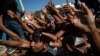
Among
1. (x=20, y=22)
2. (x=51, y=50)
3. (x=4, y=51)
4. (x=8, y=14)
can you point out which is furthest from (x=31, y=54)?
(x=8, y=14)

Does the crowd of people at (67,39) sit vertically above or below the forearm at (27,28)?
above

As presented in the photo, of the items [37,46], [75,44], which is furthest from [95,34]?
[37,46]

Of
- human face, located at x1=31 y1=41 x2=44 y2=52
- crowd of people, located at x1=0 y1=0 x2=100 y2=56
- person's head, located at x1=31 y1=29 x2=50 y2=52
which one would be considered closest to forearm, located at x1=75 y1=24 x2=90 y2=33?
crowd of people, located at x1=0 y1=0 x2=100 y2=56

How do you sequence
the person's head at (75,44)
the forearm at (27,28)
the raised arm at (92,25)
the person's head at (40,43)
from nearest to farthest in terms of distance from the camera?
the raised arm at (92,25) < the person's head at (75,44) < the person's head at (40,43) < the forearm at (27,28)

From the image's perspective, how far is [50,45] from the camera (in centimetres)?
337

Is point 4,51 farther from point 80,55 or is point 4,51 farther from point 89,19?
point 89,19

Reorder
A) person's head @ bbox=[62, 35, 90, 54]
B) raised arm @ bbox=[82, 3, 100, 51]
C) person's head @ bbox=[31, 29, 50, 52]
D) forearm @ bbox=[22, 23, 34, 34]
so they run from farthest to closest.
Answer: forearm @ bbox=[22, 23, 34, 34], person's head @ bbox=[31, 29, 50, 52], person's head @ bbox=[62, 35, 90, 54], raised arm @ bbox=[82, 3, 100, 51]

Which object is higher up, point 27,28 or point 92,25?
point 92,25

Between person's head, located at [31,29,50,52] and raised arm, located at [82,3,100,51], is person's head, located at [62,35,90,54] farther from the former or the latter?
raised arm, located at [82,3,100,51]

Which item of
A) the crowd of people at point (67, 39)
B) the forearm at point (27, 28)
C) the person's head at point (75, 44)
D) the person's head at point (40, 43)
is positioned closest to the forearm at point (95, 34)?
the crowd of people at point (67, 39)

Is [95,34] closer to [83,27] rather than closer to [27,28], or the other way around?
[83,27]

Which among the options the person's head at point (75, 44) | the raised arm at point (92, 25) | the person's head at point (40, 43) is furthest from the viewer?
the person's head at point (40, 43)

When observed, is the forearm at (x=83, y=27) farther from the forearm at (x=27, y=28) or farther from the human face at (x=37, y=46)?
the forearm at (x=27, y=28)

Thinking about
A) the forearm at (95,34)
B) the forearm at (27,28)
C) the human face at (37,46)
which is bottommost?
the forearm at (27,28)
